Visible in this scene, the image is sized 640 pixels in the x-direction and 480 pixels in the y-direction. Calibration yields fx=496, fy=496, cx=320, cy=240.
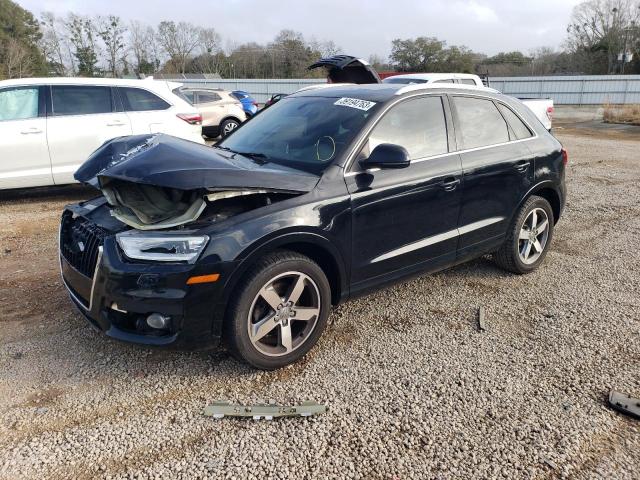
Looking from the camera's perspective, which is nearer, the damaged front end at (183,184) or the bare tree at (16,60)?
the damaged front end at (183,184)

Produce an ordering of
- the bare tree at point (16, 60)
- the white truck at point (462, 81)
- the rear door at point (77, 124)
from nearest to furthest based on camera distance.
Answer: the rear door at point (77, 124), the white truck at point (462, 81), the bare tree at point (16, 60)

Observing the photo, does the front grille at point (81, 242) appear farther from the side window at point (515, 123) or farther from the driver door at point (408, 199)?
the side window at point (515, 123)

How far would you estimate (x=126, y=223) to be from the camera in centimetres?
296

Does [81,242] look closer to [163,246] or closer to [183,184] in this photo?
[163,246]

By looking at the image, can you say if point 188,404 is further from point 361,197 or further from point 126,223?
point 361,197

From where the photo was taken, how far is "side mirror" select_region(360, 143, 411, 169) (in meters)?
3.24

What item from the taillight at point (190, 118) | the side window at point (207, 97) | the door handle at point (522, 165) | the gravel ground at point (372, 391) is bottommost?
the gravel ground at point (372, 391)

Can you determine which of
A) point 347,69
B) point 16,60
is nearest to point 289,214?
point 347,69

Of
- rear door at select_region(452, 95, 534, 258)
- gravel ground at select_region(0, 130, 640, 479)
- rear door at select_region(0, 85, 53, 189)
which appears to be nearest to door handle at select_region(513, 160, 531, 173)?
rear door at select_region(452, 95, 534, 258)

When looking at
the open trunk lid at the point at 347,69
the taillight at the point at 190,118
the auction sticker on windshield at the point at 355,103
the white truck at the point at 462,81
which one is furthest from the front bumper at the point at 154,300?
the white truck at the point at 462,81

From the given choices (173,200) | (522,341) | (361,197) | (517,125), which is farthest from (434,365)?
(517,125)

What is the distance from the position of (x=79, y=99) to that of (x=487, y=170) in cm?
594

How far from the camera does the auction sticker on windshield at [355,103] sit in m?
3.64

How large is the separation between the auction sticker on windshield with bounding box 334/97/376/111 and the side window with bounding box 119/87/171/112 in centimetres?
481
